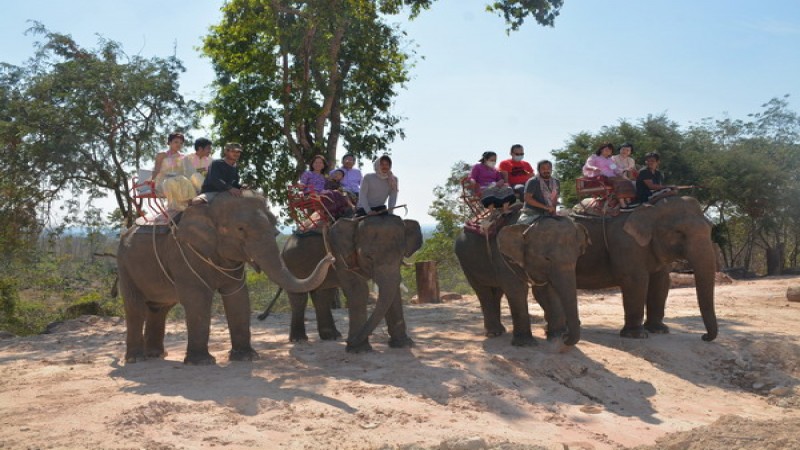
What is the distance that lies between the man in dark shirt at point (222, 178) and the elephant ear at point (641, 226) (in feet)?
18.2

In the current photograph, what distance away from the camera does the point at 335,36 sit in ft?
57.3

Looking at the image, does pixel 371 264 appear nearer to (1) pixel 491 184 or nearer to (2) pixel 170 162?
(2) pixel 170 162

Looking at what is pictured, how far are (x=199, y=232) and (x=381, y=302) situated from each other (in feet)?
7.25

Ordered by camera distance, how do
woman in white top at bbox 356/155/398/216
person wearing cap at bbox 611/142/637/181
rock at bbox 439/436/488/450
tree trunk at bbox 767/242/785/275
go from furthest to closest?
tree trunk at bbox 767/242/785/275
person wearing cap at bbox 611/142/637/181
woman in white top at bbox 356/155/398/216
rock at bbox 439/436/488/450

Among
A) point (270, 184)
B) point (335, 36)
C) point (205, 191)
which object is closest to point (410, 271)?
point (270, 184)

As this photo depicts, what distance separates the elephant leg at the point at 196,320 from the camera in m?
9.12

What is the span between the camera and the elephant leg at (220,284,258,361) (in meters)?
9.34

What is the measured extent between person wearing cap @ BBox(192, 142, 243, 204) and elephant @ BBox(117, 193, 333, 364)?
0.11 m

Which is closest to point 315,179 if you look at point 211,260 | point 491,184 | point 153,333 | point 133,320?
Result: point 491,184

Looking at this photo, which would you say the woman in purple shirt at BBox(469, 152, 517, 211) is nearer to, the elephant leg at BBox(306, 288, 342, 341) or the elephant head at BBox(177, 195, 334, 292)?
the elephant leg at BBox(306, 288, 342, 341)

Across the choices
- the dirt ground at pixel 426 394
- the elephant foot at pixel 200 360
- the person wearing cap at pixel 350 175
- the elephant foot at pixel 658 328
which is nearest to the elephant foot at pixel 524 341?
the dirt ground at pixel 426 394

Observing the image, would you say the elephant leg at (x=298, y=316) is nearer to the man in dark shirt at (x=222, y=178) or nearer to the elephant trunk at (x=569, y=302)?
the man in dark shirt at (x=222, y=178)

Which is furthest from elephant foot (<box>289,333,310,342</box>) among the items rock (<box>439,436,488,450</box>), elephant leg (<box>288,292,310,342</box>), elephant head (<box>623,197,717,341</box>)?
rock (<box>439,436,488,450</box>)

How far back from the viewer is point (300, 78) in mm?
18500
